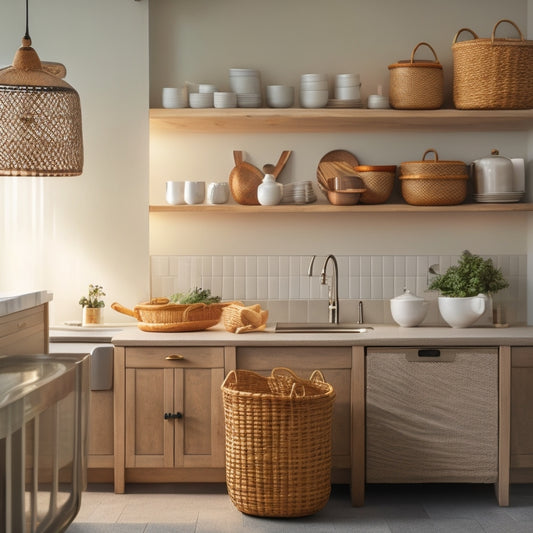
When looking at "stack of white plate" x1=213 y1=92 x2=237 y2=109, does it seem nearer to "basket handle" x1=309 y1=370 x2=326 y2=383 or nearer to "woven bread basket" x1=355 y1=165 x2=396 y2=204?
"woven bread basket" x1=355 y1=165 x2=396 y2=204

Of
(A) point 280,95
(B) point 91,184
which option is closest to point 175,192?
(B) point 91,184

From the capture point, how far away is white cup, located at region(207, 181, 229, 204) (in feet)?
15.4

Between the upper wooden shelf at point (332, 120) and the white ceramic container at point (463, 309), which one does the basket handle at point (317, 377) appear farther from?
the upper wooden shelf at point (332, 120)

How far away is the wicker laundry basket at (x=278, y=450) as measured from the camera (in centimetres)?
377

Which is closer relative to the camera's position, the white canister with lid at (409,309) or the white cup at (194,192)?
the white canister with lid at (409,309)

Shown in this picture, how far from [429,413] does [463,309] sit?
2.01ft

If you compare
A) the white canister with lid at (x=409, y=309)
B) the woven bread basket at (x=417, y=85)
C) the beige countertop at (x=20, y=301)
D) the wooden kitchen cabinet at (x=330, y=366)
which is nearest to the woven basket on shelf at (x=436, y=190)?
the woven bread basket at (x=417, y=85)

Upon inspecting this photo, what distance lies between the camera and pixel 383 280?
4875 mm

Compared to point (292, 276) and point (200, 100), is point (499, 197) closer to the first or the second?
point (292, 276)

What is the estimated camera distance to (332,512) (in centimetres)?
400

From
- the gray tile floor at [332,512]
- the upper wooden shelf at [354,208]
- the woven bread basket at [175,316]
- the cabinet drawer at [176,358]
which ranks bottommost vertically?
the gray tile floor at [332,512]

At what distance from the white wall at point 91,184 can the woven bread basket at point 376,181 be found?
120 centimetres

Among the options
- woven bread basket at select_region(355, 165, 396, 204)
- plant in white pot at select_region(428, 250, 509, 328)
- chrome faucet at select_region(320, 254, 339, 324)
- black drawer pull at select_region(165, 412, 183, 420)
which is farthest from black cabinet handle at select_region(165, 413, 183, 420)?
woven bread basket at select_region(355, 165, 396, 204)

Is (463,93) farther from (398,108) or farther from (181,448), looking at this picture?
(181,448)
